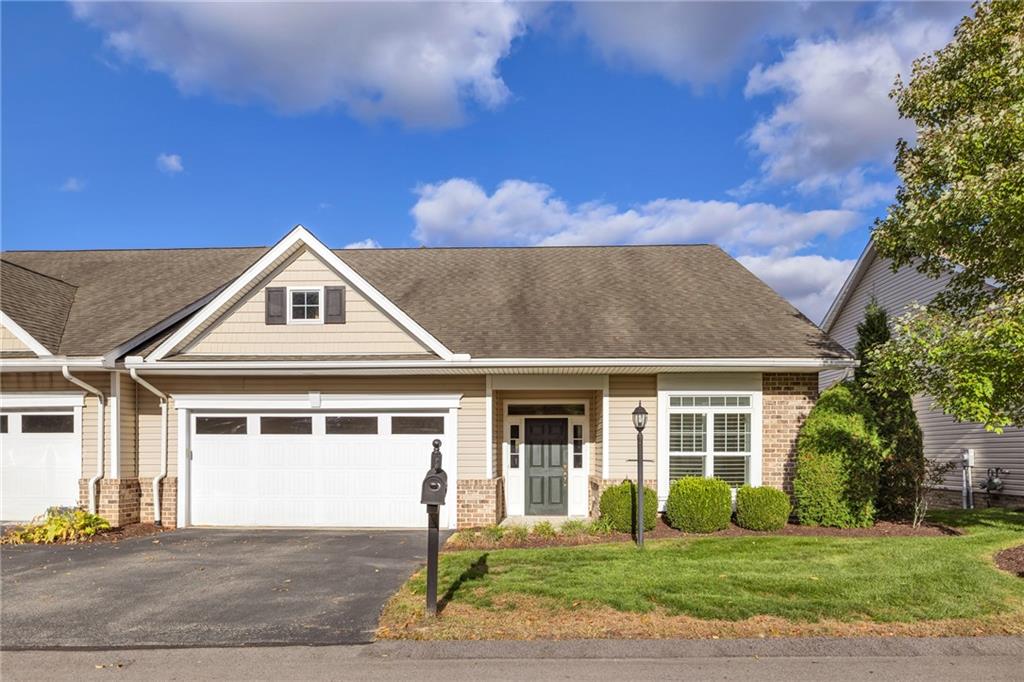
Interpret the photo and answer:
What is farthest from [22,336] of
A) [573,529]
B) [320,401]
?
[573,529]

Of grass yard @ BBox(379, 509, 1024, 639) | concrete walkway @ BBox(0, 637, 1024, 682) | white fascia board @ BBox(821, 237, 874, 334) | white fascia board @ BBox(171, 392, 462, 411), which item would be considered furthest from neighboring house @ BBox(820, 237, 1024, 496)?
concrete walkway @ BBox(0, 637, 1024, 682)

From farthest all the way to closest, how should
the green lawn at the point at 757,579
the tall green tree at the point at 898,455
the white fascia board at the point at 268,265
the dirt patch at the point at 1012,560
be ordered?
the white fascia board at the point at 268,265
the tall green tree at the point at 898,455
the dirt patch at the point at 1012,560
the green lawn at the point at 757,579

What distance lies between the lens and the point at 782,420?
488 inches

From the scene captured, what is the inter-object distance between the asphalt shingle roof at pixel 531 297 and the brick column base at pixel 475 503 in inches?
93.8

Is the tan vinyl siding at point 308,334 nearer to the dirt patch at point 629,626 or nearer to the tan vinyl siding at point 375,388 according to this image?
the tan vinyl siding at point 375,388

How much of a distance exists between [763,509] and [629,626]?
226 inches

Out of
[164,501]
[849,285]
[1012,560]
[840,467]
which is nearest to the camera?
[1012,560]

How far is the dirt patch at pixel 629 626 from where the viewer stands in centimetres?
623

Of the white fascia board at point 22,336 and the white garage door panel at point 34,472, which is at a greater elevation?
the white fascia board at point 22,336

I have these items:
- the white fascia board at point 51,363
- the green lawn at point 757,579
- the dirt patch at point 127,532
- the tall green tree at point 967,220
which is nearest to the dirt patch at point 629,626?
the green lawn at point 757,579

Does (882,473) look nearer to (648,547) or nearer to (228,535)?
(648,547)

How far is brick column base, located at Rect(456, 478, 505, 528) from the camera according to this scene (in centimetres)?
1203

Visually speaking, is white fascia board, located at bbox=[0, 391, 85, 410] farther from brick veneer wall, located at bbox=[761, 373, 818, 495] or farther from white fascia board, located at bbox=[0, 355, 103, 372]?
brick veneer wall, located at bbox=[761, 373, 818, 495]

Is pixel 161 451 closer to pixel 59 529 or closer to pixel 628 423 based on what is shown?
pixel 59 529
